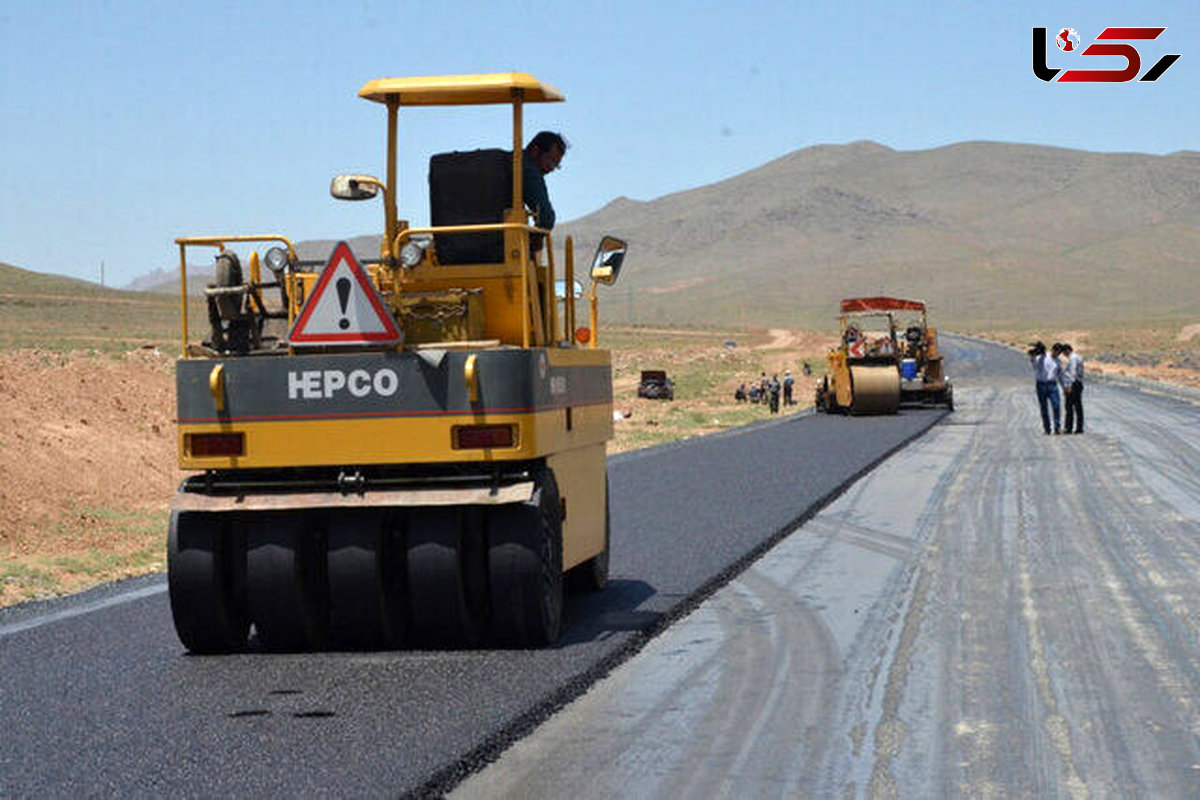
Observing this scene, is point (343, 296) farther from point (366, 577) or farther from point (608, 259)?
point (608, 259)

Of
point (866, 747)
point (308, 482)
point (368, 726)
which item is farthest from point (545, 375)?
point (866, 747)

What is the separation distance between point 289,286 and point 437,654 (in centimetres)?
226

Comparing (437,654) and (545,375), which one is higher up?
(545,375)

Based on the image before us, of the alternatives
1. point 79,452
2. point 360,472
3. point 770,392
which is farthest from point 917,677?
point 770,392

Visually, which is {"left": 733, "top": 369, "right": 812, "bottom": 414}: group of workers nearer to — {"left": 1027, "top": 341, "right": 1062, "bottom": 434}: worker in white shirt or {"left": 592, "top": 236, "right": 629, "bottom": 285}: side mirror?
{"left": 1027, "top": 341, "right": 1062, "bottom": 434}: worker in white shirt

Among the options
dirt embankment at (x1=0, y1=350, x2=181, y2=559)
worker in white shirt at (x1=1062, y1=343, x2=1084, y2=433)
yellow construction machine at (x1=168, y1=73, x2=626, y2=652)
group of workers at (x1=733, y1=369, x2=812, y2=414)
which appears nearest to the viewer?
yellow construction machine at (x1=168, y1=73, x2=626, y2=652)

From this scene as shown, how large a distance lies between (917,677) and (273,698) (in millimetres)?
3156

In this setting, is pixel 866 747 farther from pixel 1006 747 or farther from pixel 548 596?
pixel 548 596

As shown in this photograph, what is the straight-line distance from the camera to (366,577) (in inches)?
347

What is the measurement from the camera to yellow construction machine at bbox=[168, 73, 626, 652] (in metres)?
8.69

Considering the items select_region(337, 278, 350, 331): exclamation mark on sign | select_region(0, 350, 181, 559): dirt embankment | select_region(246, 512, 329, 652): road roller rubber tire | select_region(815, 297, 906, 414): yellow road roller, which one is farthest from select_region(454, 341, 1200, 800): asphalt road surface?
select_region(815, 297, 906, 414): yellow road roller

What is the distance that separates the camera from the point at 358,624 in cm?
893

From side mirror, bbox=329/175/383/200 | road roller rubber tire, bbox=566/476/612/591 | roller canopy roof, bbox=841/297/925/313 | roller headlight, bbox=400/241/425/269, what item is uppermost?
side mirror, bbox=329/175/383/200

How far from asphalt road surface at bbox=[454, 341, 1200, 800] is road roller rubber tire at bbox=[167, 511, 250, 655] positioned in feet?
7.21
